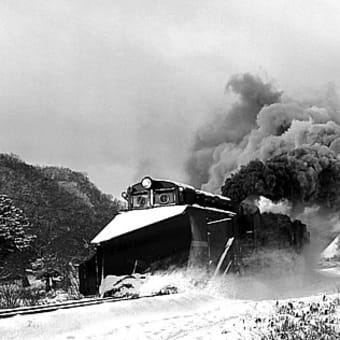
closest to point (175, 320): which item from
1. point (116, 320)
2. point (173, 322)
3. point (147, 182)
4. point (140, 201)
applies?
point (173, 322)

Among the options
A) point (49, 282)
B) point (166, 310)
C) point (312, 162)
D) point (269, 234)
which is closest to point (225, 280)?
point (269, 234)

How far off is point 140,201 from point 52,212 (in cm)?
6638

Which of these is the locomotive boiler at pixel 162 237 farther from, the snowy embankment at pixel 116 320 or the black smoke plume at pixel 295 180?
the black smoke plume at pixel 295 180

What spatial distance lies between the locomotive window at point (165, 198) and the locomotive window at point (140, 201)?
0.59m

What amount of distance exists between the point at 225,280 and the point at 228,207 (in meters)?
4.23

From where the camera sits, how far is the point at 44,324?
37.2ft

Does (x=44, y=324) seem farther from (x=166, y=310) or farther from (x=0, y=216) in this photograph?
(x=0, y=216)

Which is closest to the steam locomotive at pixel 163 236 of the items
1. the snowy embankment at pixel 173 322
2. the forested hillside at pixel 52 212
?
the snowy embankment at pixel 173 322

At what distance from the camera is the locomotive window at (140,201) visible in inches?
958

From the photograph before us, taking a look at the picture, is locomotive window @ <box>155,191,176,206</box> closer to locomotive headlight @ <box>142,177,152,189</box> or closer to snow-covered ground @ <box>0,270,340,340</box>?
locomotive headlight @ <box>142,177,152,189</box>

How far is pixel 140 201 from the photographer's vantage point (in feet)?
80.5

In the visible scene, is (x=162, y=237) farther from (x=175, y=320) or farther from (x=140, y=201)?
(x=175, y=320)

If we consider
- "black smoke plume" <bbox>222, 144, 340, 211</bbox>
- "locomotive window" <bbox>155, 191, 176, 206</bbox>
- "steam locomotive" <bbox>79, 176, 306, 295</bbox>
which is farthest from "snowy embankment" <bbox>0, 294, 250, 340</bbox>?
"black smoke plume" <bbox>222, 144, 340, 211</bbox>

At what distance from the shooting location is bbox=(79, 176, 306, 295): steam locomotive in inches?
861
